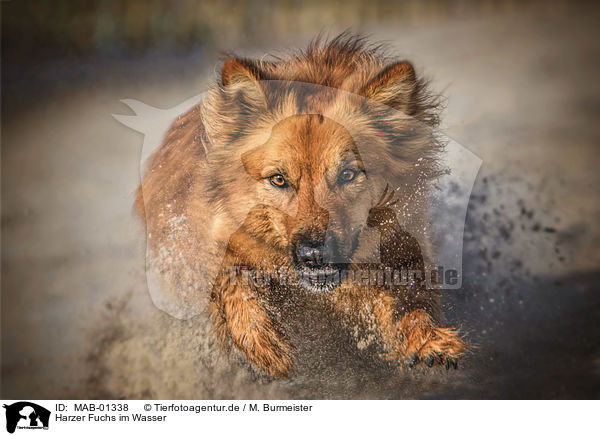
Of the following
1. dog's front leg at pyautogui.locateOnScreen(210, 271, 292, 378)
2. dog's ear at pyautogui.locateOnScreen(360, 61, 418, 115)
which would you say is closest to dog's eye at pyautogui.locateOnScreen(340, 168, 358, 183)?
dog's ear at pyautogui.locateOnScreen(360, 61, 418, 115)

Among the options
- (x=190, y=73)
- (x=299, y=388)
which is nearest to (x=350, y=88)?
(x=190, y=73)

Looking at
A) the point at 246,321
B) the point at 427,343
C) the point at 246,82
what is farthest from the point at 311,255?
the point at 246,82

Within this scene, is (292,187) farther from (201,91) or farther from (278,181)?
(201,91)

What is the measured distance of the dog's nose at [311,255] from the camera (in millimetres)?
1928

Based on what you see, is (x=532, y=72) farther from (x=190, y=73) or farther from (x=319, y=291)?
(x=190, y=73)

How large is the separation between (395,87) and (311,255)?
0.85m

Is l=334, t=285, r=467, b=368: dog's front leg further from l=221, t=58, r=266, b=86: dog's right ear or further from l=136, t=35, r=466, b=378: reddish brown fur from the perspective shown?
l=221, t=58, r=266, b=86: dog's right ear

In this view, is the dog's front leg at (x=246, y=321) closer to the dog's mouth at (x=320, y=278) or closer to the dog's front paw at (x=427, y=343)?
the dog's mouth at (x=320, y=278)

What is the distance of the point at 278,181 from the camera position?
1971 millimetres
